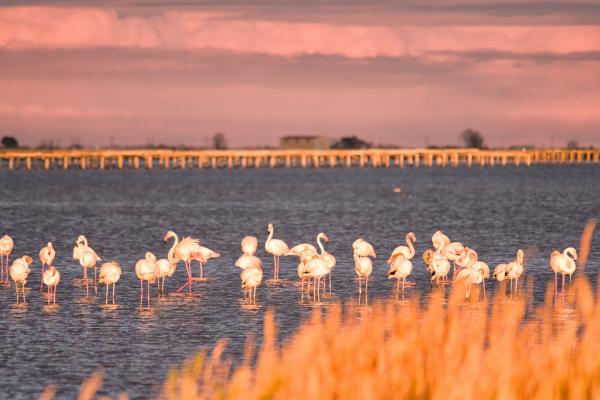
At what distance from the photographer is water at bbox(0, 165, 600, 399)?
65.5 feet

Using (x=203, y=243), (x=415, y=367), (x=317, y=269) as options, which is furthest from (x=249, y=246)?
(x=415, y=367)

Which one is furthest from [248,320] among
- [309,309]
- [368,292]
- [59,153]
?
[59,153]

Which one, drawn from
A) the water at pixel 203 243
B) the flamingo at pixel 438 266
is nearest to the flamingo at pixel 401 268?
the water at pixel 203 243

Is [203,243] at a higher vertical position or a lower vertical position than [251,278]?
higher

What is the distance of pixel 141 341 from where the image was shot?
70.5 ft

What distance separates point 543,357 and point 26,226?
47.6 m

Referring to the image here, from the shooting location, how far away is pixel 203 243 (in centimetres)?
4716

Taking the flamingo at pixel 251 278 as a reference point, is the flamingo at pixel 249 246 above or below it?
above

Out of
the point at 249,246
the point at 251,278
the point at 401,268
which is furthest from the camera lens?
the point at 249,246

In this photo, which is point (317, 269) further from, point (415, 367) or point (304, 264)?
point (415, 367)

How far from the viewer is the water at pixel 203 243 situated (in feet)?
65.5

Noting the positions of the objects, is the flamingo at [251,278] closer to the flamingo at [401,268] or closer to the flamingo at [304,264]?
the flamingo at [304,264]

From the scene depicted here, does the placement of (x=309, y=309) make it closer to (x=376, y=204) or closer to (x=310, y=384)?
(x=310, y=384)

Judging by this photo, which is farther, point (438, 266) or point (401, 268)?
point (438, 266)
